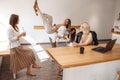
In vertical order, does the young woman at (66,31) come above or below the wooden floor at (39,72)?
above

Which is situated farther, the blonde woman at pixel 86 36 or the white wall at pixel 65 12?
the white wall at pixel 65 12

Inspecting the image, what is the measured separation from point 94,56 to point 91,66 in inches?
6.1

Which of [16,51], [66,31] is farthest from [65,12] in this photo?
[16,51]

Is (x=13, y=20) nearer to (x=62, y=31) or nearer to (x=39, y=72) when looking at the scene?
(x=39, y=72)

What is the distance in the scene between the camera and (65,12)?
6.61m

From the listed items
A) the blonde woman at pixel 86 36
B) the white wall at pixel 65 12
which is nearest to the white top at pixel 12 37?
the blonde woman at pixel 86 36

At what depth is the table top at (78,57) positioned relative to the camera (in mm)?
1930

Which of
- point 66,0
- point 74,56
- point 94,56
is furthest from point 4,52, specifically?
point 66,0

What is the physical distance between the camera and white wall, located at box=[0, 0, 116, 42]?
5.88m

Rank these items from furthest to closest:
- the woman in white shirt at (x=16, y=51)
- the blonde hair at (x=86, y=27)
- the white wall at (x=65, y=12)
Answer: the white wall at (x=65, y=12), the woman in white shirt at (x=16, y=51), the blonde hair at (x=86, y=27)

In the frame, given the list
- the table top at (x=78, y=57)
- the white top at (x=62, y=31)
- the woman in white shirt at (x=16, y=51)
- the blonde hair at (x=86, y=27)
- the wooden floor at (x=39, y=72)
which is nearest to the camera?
the table top at (x=78, y=57)

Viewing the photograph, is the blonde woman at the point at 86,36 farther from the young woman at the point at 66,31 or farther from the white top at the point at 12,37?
the white top at the point at 12,37

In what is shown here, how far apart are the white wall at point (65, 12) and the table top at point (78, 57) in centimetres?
→ 407

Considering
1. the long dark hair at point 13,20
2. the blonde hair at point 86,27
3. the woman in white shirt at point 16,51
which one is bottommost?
the woman in white shirt at point 16,51
